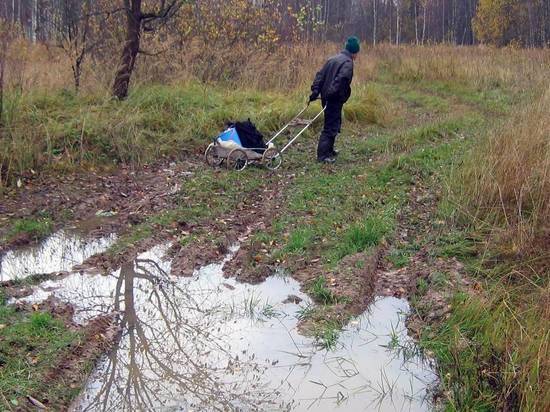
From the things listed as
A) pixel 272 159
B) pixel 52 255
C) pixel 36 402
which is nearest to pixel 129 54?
pixel 272 159

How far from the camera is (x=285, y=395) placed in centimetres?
387

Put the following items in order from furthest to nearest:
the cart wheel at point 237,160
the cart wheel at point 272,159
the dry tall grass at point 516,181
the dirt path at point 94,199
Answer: the cart wheel at point 272,159 → the cart wheel at point 237,160 → the dirt path at point 94,199 → the dry tall grass at point 516,181

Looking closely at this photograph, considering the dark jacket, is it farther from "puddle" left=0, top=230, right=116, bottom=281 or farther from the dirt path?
"puddle" left=0, top=230, right=116, bottom=281

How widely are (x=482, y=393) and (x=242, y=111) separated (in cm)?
790

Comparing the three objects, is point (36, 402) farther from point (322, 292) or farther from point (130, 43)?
point (130, 43)

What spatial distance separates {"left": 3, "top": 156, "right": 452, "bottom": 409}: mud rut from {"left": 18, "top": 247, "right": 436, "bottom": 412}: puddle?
0.24 ft

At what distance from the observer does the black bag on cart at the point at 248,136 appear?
8.50 meters

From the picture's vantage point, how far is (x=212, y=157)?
29.3ft

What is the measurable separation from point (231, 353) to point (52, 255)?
2.44 m

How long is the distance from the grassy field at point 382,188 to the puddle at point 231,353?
232mm

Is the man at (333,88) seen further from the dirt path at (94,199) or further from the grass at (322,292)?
the grass at (322,292)

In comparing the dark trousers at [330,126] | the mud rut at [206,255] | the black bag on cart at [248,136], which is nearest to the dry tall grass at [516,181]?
the mud rut at [206,255]

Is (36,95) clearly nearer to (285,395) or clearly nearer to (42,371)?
(42,371)

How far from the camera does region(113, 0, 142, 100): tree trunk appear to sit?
33.1 feet
